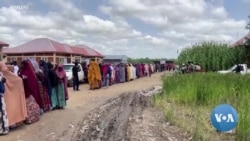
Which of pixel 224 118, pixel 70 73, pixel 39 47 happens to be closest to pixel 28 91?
pixel 224 118

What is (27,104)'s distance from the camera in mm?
9141

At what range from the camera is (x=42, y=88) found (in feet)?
33.8

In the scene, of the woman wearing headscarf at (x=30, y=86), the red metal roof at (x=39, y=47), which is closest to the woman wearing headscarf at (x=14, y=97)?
the woman wearing headscarf at (x=30, y=86)

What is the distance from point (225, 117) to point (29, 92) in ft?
16.6

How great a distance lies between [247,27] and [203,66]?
5.18 metres

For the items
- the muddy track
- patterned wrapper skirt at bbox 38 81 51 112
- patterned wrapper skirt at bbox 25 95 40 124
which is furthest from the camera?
patterned wrapper skirt at bbox 38 81 51 112

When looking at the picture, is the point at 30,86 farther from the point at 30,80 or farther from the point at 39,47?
the point at 39,47

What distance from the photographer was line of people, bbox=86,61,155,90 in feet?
69.1

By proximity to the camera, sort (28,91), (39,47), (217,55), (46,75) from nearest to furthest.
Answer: (28,91)
(46,75)
(217,55)
(39,47)

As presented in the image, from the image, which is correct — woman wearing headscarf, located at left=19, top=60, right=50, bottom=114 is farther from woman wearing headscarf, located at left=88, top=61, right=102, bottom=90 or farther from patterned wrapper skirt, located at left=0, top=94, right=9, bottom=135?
woman wearing headscarf, located at left=88, top=61, right=102, bottom=90

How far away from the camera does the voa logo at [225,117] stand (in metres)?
6.42

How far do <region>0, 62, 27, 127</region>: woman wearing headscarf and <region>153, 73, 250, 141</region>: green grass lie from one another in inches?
132

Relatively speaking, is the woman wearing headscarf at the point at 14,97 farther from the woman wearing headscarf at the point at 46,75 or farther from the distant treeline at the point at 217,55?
the distant treeline at the point at 217,55

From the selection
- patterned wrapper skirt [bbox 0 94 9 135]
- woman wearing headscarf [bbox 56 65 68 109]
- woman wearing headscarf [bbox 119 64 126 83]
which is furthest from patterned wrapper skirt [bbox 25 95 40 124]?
woman wearing headscarf [bbox 119 64 126 83]
